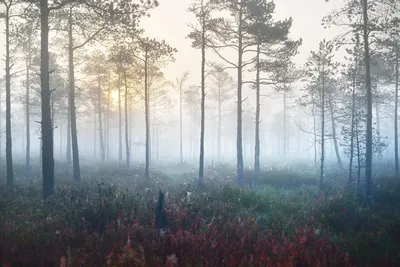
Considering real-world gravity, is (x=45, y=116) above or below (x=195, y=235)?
above

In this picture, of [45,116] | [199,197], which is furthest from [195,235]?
[45,116]

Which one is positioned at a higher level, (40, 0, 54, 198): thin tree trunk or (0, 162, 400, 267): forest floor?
(40, 0, 54, 198): thin tree trunk

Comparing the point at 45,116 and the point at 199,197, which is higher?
the point at 45,116

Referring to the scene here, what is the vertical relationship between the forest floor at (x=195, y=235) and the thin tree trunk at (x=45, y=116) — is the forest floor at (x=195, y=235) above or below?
below

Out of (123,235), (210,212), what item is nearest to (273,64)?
(210,212)

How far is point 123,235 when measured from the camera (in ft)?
17.2

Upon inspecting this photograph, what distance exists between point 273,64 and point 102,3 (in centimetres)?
1101

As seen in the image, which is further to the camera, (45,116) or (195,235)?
(45,116)

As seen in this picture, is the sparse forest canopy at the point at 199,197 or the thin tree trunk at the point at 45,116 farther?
the thin tree trunk at the point at 45,116

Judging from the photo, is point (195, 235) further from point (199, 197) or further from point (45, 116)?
point (45, 116)

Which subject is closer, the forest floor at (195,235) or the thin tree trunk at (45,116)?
the forest floor at (195,235)

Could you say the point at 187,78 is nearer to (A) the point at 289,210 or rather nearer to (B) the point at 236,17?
(B) the point at 236,17

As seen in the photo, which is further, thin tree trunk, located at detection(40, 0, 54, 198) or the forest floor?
thin tree trunk, located at detection(40, 0, 54, 198)

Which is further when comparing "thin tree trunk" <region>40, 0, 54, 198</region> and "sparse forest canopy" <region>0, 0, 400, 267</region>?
"thin tree trunk" <region>40, 0, 54, 198</region>
